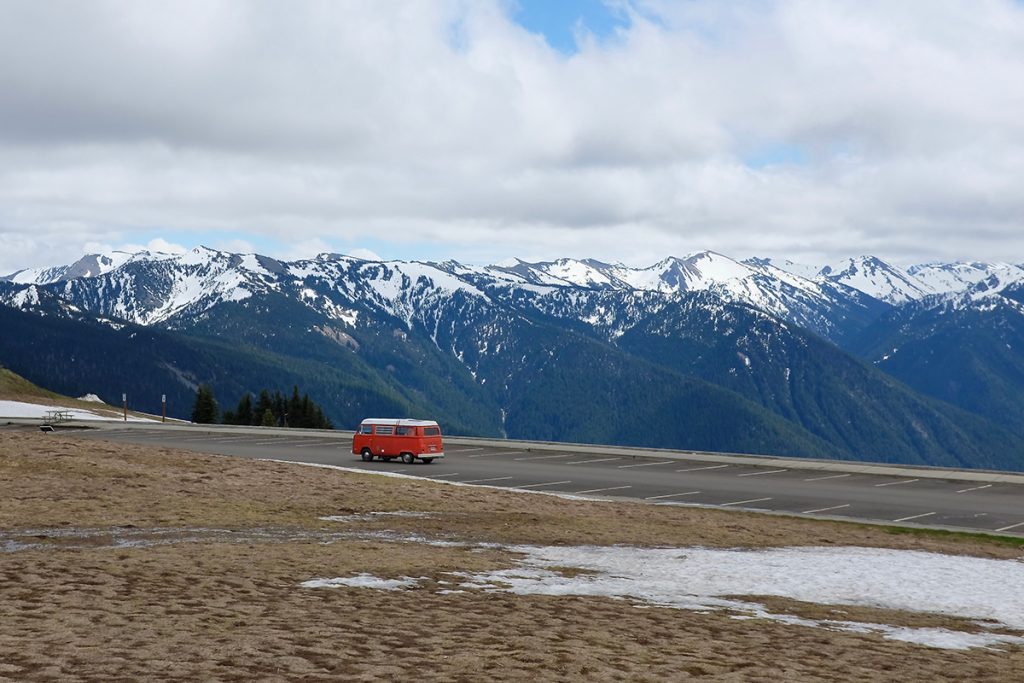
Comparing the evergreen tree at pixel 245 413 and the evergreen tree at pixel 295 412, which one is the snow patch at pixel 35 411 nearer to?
the evergreen tree at pixel 245 413

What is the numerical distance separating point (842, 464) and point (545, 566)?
46377 millimetres

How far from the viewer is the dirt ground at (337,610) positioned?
1305 cm

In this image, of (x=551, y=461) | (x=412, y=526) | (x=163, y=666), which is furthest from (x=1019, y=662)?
(x=551, y=461)

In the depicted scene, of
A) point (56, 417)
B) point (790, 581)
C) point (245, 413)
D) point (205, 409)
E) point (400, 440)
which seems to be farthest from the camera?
point (245, 413)

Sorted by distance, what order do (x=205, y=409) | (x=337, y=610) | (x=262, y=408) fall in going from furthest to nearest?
(x=262, y=408), (x=205, y=409), (x=337, y=610)

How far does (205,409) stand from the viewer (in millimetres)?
153875

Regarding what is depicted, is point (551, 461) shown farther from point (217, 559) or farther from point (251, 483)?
point (217, 559)

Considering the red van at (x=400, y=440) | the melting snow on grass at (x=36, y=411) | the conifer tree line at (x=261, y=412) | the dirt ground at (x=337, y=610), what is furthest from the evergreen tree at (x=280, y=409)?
the dirt ground at (x=337, y=610)

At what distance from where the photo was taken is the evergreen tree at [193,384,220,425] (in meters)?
152

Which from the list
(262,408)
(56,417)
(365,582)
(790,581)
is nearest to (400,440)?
(790,581)

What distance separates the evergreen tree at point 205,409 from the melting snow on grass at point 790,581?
443ft

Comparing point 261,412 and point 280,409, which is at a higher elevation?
point 280,409

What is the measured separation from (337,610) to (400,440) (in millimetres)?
42091

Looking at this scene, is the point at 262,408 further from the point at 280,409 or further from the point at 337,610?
the point at 337,610
